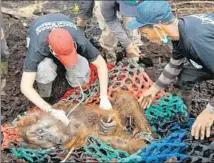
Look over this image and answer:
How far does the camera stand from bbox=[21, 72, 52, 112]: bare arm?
5277 millimetres

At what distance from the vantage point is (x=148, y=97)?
18.0 feet

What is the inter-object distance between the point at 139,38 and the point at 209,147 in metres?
2.72

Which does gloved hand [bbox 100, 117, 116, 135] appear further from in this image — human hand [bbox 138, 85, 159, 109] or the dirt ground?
the dirt ground

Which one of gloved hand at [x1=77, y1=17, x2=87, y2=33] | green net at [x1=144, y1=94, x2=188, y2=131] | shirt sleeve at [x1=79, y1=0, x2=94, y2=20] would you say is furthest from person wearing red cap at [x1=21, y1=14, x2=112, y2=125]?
gloved hand at [x1=77, y1=17, x2=87, y2=33]

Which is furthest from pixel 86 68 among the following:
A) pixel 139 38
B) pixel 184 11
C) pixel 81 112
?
pixel 184 11

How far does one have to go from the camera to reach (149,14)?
4.73 metres

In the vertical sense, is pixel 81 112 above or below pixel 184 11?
below

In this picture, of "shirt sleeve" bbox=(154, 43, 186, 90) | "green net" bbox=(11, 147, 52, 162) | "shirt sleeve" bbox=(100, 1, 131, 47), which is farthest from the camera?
"shirt sleeve" bbox=(100, 1, 131, 47)

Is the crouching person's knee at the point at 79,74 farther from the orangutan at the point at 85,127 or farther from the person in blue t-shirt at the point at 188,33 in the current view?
the person in blue t-shirt at the point at 188,33

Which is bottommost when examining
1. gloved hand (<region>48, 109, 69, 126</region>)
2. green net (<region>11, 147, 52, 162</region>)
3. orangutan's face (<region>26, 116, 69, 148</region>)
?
green net (<region>11, 147, 52, 162</region>)

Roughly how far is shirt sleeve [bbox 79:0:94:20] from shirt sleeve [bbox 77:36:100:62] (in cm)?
173

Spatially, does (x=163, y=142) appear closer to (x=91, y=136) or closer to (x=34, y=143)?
(x=91, y=136)

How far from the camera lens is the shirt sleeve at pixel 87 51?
554cm

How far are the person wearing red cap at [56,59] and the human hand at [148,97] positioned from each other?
0.37 m
